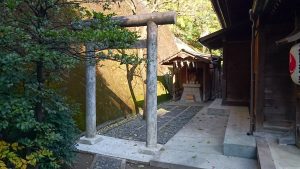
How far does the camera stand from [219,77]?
18.4 m

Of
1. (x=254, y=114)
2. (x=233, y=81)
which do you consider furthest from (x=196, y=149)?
(x=233, y=81)

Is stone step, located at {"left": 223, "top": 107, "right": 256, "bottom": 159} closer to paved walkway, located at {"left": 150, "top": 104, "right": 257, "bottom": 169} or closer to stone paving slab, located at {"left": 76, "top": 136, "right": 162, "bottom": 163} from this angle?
paved walkway, located at {"left": 150, "top": 104, "right": 257, "bottom": 169}

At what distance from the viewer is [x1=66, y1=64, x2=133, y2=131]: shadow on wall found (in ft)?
23.4

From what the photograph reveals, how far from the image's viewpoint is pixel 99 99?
8297mm

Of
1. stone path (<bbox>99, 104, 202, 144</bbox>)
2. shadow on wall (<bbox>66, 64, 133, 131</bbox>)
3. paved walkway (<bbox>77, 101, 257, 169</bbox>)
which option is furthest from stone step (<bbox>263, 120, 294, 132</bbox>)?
shadow on wall (<bbox>66, 64, 133, 131</bbox>)

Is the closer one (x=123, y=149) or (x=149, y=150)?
(x=149, y=150)

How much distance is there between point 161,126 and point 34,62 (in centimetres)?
530

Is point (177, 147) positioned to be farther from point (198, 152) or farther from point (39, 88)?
point (39, 88)

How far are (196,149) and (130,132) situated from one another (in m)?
2.25

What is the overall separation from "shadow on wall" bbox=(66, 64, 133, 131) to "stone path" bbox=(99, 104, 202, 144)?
0.57 meters

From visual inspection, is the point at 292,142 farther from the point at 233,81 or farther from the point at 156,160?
the point at 233,81

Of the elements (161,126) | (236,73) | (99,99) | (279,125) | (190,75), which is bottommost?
(161,126)

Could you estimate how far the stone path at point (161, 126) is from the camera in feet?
22.5

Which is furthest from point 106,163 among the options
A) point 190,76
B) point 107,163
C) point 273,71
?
point 190,76
